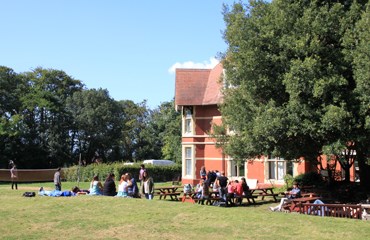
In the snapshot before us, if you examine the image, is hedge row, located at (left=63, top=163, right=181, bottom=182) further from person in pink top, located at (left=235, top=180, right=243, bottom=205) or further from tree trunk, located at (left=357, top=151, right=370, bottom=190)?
tree trunk, located at (left=357, top=151, right=370, bottom=190)

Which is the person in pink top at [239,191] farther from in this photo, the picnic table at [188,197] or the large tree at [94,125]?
the large tree at [94,125]

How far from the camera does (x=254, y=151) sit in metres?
18.9

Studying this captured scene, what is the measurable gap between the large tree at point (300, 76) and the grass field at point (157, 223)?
387 cm

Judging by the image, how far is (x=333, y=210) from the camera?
15641 mm

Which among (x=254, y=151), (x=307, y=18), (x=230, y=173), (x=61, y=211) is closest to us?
(x=61, y=211)

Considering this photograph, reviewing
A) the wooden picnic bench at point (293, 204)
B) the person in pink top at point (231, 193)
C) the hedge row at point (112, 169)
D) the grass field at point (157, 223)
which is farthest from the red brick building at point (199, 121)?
the grass field at point (157, 223)

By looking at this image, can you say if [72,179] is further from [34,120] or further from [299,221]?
[299,221]

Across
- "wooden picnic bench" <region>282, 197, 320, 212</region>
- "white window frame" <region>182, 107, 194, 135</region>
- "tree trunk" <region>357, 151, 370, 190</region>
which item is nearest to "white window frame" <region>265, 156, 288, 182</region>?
"white window frame" <region>182, 107, 194, 135</region>

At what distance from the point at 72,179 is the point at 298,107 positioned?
35969mm

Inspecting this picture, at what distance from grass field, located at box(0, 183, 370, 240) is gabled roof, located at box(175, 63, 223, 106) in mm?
20042

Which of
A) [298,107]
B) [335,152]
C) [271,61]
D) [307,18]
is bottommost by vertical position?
[335,152]

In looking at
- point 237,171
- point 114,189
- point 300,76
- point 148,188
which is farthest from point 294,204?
point 237,171

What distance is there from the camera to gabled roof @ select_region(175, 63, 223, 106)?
36.5 m

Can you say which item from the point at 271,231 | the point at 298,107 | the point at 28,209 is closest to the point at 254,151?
the point at 298,107
